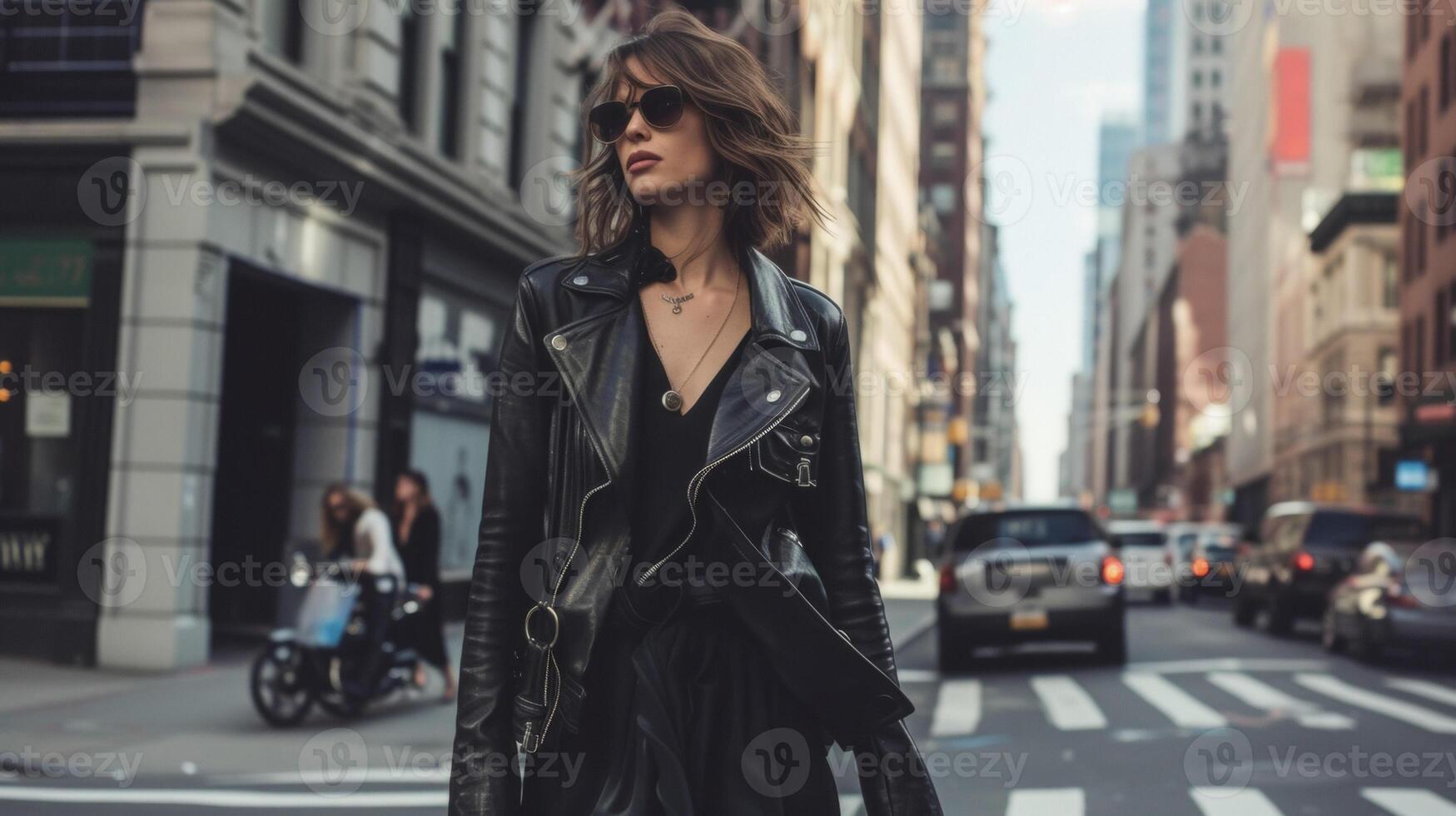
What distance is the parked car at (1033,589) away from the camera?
1632cm

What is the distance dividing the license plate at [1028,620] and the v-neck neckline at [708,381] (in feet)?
46.3

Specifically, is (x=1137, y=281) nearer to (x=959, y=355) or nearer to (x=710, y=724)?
(x=959, y=355)

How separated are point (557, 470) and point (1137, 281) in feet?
603

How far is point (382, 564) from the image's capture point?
464 inches

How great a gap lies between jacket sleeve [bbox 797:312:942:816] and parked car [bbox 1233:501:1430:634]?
66.2ft

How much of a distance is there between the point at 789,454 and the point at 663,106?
601mm

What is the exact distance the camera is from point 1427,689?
1478 cm

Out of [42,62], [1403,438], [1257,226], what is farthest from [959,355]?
[42,62]
